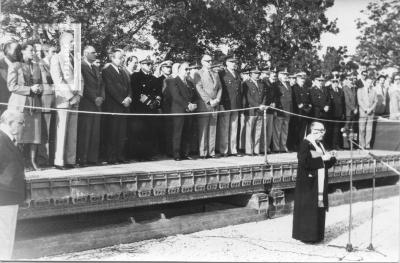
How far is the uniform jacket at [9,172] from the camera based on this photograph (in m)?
4.25

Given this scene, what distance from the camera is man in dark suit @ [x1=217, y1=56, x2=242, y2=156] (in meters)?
8.39

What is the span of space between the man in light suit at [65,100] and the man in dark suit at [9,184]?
174 cm

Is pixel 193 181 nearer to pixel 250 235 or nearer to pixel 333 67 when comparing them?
pixel 250 235

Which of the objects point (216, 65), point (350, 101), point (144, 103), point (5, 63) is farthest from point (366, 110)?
point (5, 63)

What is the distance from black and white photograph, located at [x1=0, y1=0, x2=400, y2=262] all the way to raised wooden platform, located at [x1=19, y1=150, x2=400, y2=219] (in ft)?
0.07

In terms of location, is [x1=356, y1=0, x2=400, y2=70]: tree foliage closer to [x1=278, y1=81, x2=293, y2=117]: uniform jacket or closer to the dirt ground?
[x1=278, y1=81, x2=293, y2=117]: uniform jacket

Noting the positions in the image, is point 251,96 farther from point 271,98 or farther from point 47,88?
point 47,88

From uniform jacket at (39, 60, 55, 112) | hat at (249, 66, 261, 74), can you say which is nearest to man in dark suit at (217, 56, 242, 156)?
hat at (249, 66, 261, 74)

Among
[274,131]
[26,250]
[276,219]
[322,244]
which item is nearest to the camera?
[26,250]

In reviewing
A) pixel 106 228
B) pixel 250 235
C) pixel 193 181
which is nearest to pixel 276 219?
pixel 250 235

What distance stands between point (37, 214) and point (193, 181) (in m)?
2.07

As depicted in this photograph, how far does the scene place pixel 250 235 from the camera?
260 inches

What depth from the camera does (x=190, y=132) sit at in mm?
8016

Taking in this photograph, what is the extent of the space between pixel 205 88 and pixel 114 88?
169cm
